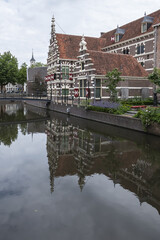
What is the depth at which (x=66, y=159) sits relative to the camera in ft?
42.1

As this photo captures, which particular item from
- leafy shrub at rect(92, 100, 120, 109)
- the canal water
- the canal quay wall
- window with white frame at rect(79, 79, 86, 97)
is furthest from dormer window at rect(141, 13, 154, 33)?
the canal water

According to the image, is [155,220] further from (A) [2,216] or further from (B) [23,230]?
(A) [2,216]

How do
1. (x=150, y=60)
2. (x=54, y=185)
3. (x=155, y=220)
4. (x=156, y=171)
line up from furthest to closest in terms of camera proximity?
(x=150, y=60)
(x=156, y=171)
(x=54, y=185)
(x=155, y=220)

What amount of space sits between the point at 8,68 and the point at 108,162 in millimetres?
66726

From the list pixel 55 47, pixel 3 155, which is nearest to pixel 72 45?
pixel 55 47

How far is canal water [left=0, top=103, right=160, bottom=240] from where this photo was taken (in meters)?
6.38

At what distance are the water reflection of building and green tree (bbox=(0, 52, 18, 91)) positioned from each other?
59831 mm

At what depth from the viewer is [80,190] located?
886cm

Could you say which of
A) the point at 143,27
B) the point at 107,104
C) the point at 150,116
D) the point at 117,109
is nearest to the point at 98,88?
the point at 107,104

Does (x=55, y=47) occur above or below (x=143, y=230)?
above

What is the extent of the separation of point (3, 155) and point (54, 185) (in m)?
5.66

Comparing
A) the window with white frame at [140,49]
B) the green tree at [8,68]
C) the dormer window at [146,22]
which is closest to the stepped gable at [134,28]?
the dormer window at [146,22]

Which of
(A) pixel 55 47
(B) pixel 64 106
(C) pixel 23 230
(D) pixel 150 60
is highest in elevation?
(A) pixel 55 47

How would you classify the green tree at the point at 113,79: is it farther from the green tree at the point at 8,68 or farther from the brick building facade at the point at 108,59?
the green tree at the point at 8,68
